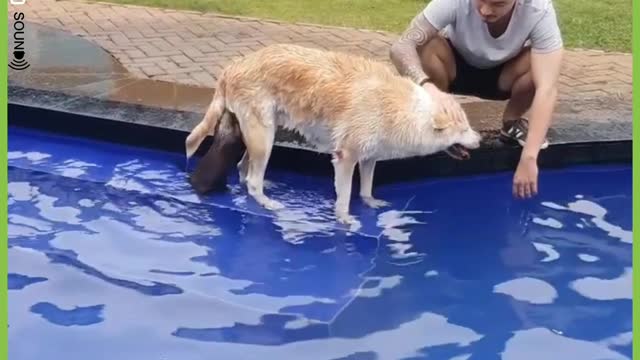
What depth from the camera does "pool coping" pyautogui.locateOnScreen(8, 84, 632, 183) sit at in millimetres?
5715

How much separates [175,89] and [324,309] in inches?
128

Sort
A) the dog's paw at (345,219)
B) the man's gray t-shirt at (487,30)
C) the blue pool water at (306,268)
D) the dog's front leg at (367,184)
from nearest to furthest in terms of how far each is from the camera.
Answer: the blue pool water at (306,268), the dog's paw at (345,219), the man's gray t-shirt at (487,30), the dog's front leg at (367,184)

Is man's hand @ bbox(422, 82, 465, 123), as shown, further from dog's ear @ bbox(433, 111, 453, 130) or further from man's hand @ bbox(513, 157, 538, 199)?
man's hand @ bbox(513, 157, 538, 199)

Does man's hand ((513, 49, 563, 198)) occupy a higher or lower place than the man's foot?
higher

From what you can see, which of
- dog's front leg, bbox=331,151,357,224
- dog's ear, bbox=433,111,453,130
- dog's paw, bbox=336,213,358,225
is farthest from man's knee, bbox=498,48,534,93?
dog's paw, bbox=336,213,358,225

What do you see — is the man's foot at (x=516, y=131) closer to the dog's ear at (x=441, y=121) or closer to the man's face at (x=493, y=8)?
the man's face at (x=493, y=8)

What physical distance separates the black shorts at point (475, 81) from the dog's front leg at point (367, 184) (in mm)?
828

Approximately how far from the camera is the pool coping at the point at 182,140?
5715 mm

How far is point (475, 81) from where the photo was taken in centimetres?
585

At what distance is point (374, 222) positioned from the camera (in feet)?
16.9

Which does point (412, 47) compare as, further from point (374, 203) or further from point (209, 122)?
point (209, 122)

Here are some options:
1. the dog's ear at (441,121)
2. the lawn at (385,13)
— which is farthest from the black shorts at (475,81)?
the lawn at (385,13)

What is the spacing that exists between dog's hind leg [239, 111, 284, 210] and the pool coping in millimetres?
522

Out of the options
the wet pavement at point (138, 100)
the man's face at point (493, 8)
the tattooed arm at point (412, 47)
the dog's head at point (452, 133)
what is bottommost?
the wet pavement at point (138, 100)
